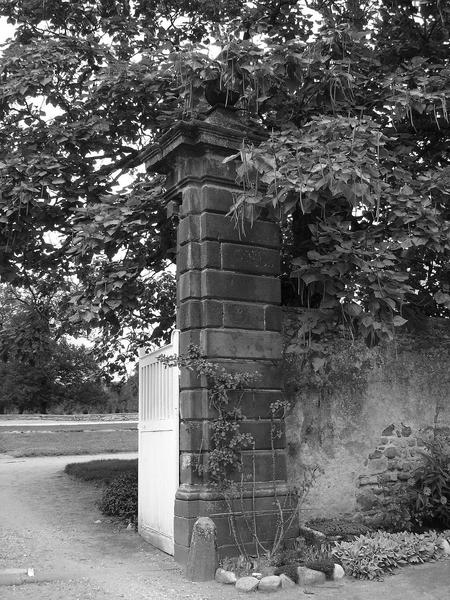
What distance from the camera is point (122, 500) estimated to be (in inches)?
360

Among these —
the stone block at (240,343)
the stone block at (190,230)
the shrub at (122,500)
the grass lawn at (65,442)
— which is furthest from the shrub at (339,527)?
the grass lawn at (65,442)

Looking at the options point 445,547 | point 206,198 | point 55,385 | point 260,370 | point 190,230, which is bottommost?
point 445,547

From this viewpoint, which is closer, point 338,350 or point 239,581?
point 239,581

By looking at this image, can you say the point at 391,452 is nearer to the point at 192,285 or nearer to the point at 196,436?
the point at 196,436

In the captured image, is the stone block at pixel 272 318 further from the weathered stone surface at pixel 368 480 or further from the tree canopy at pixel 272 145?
the weathered stone surface at pixel 368 480

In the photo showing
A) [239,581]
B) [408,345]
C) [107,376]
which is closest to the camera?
[239,581]

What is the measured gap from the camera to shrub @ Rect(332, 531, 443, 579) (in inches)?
243

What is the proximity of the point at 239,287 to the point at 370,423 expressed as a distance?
8.08 feet

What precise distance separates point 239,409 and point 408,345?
108 inches

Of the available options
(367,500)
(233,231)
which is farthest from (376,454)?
(233,231)

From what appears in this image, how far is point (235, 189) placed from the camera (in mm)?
7164

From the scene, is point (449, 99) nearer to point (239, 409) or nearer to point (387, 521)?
point (239, 409)

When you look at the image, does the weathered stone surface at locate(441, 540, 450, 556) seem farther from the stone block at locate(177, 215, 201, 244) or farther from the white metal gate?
the stone block at locate(177, 215, 201, 244)

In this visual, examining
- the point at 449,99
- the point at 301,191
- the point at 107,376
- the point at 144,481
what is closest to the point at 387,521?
the point at 144,481
